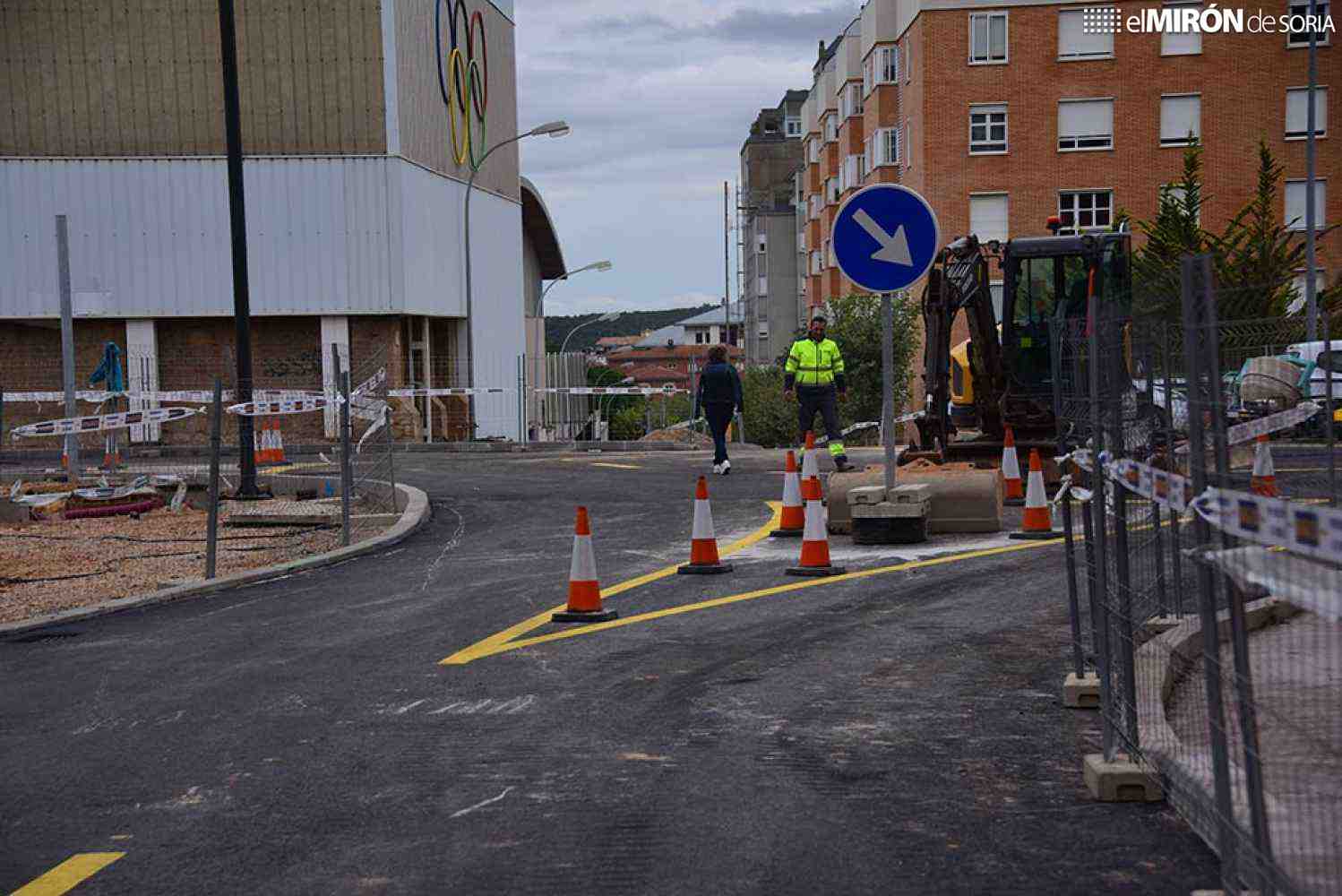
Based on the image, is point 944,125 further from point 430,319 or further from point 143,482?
point 143,482

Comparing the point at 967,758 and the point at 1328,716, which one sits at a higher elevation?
the point at 1328,716

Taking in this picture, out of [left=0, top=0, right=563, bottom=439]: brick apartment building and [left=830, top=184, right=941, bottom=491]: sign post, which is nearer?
[left=830, top=184, right=941, bottom=491]: sign post

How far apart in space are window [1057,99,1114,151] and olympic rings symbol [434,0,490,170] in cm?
1784

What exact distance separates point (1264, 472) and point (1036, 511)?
785 centimetres

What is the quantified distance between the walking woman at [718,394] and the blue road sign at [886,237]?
24.9ft

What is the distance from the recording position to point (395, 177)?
3775 centimetres

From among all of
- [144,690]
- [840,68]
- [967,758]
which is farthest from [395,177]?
[840,68]

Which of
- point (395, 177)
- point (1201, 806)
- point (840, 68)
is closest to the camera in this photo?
point (1201, 806)

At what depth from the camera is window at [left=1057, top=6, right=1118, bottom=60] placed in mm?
48875

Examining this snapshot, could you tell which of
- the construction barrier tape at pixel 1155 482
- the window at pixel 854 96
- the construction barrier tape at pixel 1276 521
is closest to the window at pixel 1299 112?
the window at pixel 854 96

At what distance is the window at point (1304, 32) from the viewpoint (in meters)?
48.1

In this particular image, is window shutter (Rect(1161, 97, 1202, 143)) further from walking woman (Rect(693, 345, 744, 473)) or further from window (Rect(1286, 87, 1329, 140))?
walking woman (Rect(693, 345, 744, 473))

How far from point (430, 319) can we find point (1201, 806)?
38.6m

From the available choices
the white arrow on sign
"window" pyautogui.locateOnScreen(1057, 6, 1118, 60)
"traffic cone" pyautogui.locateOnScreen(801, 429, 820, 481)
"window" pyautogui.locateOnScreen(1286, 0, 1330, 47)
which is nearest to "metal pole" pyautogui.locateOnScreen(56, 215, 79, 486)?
"traffic cone" pyautogui.locateOnScreen(801, 429, 820, 481)
